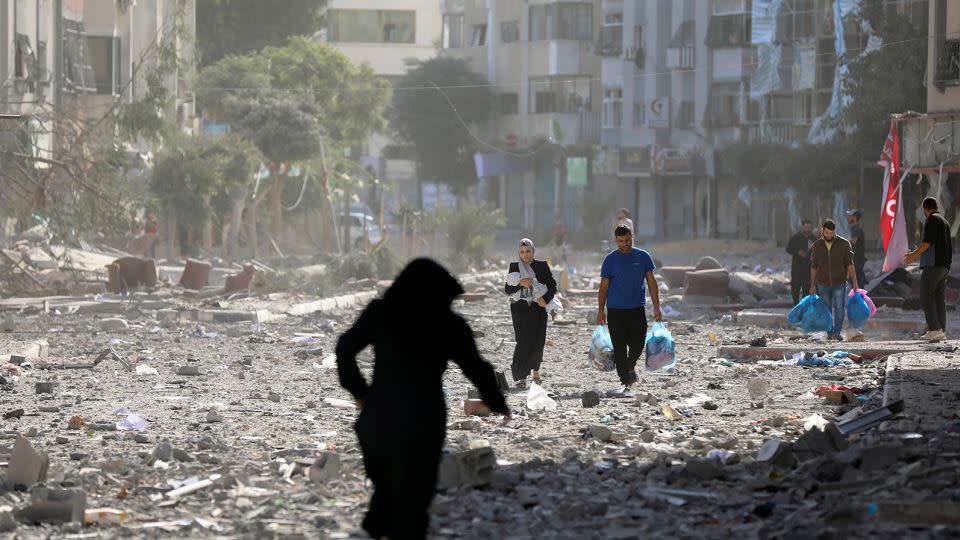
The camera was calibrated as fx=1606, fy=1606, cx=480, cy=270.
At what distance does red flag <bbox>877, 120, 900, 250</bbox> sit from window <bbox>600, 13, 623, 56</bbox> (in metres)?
35.4

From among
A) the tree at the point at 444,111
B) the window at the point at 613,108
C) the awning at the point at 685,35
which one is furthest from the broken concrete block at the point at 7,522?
the tree at the point at 444,111

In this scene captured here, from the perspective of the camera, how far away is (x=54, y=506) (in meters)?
8.20

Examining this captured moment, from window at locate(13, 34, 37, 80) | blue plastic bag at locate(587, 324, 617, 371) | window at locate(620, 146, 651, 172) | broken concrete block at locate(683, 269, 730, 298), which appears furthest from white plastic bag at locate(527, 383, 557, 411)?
window at locate(620, 146, 651, 172)

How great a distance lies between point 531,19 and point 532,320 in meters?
56.6

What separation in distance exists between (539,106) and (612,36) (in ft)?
20.4

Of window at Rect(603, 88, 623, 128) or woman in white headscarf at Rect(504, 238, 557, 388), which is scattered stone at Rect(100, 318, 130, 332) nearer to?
woman in white headscarf at Rect(504, 238, 557, 388)

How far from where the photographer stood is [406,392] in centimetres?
618

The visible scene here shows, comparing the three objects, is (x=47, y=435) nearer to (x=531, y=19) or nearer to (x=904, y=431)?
(x=904, y=431)

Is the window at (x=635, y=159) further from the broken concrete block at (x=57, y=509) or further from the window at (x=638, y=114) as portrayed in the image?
the broken concrete block at (x=57, y=509)

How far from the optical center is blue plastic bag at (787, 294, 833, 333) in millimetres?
18391

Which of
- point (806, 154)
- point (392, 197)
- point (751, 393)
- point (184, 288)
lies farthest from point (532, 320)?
point (392, 197)

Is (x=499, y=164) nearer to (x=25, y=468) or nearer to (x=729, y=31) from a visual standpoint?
(x=729, y=31)

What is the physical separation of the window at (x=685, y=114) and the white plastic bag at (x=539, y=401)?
4988 cm

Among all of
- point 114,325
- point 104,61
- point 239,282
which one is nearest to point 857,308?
point 114,325
